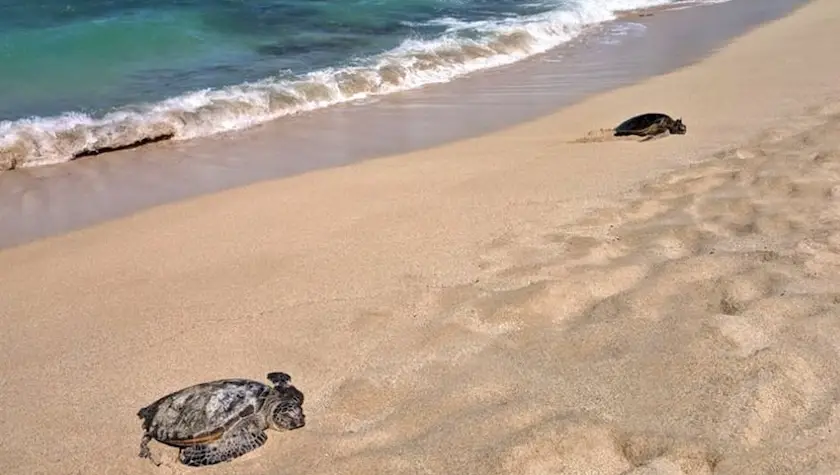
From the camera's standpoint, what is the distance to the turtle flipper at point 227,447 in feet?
9.98

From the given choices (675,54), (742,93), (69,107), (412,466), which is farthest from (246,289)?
(675,54)

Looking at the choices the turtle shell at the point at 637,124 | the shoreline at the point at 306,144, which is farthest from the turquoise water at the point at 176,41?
the turtle shell at the point at 637,124

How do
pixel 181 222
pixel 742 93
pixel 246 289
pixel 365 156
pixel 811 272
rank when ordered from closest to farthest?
1. pixel 811 272
2. pixel 246 289
3. pixel 181 222
4. pixel 365 156
5. pixel 742 93

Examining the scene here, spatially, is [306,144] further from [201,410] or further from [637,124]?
[201,410]

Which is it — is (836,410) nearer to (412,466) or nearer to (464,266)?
(412,466)

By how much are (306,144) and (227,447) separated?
4651mm

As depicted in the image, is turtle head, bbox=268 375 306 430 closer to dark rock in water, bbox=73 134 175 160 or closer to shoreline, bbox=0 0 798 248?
shoreline, bbox=0 0 798 248

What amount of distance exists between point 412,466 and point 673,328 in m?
1.42

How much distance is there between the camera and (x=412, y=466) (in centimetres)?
283

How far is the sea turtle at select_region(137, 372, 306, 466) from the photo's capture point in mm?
3088

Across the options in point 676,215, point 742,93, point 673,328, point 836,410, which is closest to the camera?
point 836,410

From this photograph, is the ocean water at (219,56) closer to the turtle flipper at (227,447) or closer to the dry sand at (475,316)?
the dry sand at (475,316)

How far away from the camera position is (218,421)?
3123mm

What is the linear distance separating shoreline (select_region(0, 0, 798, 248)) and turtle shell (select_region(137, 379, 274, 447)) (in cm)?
280
